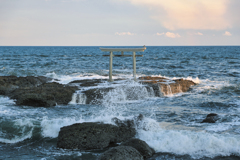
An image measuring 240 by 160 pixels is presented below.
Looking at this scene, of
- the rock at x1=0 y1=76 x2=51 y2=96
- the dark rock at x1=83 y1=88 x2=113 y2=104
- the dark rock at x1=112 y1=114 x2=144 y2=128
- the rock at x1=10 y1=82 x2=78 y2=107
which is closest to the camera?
the dark rock at x1=112 y1=114 x2=144 y2=128

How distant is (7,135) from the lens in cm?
764

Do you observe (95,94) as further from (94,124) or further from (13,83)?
(13,83)

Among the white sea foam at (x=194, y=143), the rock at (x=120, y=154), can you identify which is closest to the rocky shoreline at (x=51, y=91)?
the white sea foam at (x=194, y=143)

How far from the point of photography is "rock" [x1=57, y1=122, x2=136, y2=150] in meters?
6.70

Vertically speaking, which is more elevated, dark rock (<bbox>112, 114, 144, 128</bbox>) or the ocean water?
dark rock (<bbox>112, 114, 144, 128</bbox>)

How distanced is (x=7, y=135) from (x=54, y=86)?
565cm

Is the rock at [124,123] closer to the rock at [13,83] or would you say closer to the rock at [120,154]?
the rock at [120,154]

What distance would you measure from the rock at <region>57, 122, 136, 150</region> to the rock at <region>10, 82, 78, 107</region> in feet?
13.7

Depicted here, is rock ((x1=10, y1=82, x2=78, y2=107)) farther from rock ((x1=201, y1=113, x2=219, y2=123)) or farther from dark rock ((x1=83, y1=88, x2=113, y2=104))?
rock ((x1=201, y1=113, x2=219, y2=123))

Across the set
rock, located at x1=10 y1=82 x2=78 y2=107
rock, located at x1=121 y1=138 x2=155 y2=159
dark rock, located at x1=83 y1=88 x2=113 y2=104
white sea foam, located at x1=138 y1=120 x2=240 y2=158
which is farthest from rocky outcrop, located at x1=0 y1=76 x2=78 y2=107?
rock, located at x1=121 y1=138 x2=155 y2=159

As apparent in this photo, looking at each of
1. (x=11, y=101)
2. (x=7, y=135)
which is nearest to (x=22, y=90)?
(x=11, y=101)

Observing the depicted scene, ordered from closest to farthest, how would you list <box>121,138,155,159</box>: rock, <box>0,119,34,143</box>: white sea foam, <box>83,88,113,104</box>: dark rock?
<box>121,138,155,159</box>: rock
<box>0,119,34,143</box>: white sea foam
<box>83,88,113,104</box>: dark rock

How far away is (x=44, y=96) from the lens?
1100cm

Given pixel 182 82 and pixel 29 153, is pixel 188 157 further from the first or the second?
pixel 182 82
